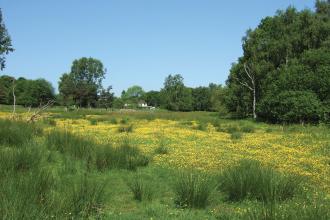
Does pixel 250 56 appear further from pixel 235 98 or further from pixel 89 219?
pixel 89 219

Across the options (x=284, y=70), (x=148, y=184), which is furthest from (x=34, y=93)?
(x=148, y=184)

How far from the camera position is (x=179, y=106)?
147 metres

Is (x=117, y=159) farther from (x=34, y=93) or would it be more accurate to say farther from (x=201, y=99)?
(x=201, y=99)

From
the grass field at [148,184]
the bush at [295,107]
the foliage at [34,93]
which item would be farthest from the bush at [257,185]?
the foliage at [34,93]

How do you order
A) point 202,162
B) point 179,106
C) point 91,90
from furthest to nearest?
point 179,106 → point 91,90 → point 202,162

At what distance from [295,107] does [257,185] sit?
4057cm

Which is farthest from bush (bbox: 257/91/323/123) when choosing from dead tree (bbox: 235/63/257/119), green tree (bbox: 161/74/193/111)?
green tree (bbox: 161/74/193/111)

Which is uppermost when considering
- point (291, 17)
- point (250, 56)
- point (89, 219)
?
point (291, 17)


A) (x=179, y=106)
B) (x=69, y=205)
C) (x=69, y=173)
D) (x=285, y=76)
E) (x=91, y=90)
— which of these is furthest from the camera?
(x=179, y=106)

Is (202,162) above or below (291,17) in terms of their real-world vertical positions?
below

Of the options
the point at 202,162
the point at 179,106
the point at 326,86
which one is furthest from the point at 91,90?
the point at 202,162

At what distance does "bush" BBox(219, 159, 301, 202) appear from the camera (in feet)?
32.2

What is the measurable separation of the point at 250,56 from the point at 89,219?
6101cm

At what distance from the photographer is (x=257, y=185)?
33.0 ft
